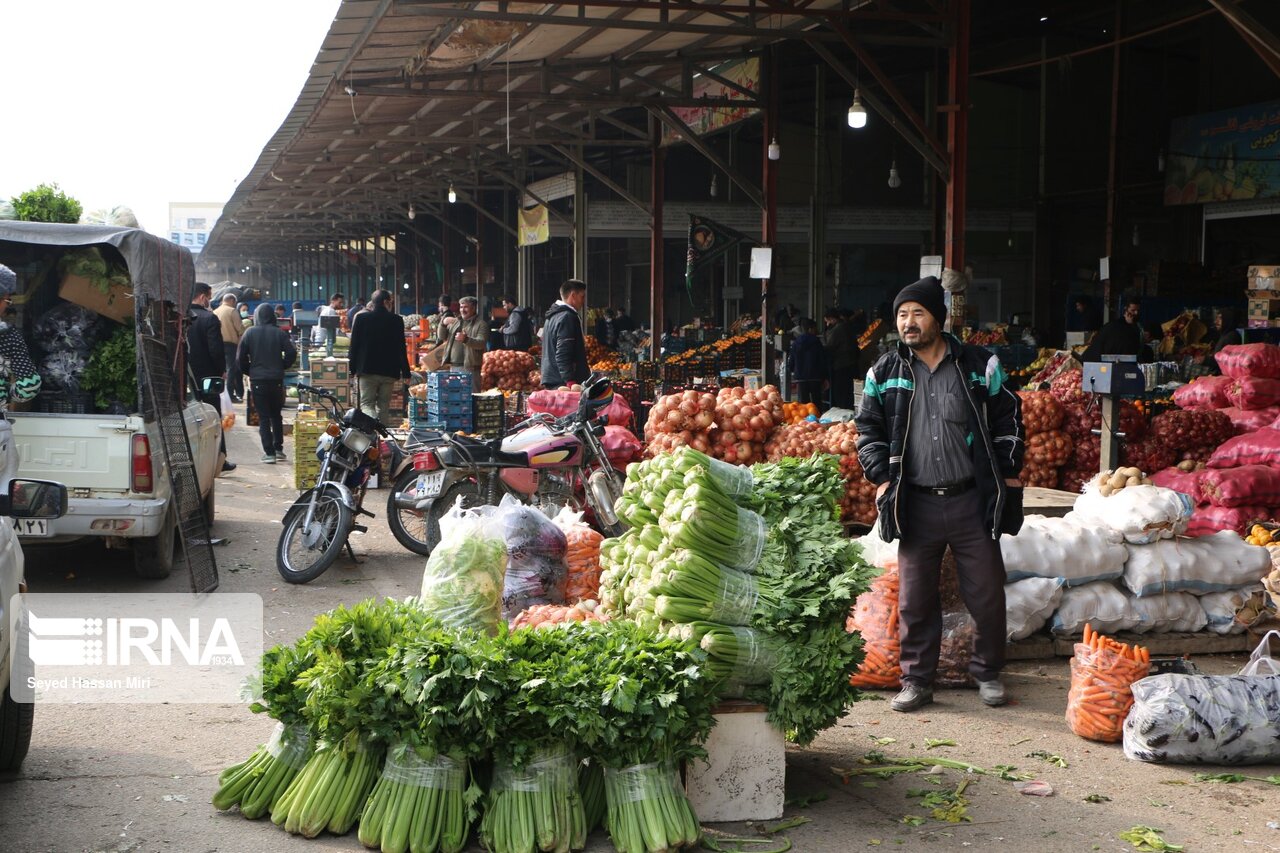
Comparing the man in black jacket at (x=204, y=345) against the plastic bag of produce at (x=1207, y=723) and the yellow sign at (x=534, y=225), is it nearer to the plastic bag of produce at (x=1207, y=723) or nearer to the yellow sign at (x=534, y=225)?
the plastic bag of produce at (x=1207, y=723)

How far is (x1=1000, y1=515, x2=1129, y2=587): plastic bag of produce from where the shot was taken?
6.84m

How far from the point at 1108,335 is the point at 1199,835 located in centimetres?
1197

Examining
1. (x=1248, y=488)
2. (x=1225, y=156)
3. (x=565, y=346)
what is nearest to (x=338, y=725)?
(x=1248, y=488)

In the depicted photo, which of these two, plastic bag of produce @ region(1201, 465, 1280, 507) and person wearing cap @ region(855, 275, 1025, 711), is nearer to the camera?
person wearing cap @ region(855, 275, 1025, 711)

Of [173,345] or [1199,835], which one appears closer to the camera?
[1199,835]

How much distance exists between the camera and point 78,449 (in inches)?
333

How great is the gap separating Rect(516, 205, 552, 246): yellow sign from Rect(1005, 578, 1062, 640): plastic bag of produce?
20.9 m

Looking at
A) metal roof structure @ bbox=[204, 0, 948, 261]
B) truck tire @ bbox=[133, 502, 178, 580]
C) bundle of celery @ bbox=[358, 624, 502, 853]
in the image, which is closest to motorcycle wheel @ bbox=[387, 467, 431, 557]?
truck tire @ bbox=[133, 502, 178, 580]

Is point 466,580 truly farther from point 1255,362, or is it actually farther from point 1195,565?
point 1255,362

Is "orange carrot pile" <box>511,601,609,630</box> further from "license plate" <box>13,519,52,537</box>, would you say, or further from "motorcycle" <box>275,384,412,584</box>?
"license plate" <box>13,519,52,537</box>

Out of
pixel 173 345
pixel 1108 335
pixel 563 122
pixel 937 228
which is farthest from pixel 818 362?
pixel 173 345

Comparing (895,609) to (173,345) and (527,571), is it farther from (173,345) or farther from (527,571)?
(173,345)

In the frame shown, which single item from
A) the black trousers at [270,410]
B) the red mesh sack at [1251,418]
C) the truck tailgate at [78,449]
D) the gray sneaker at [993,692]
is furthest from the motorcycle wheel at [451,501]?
the black trousers at [270,410]

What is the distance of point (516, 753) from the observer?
4199 millimetres
